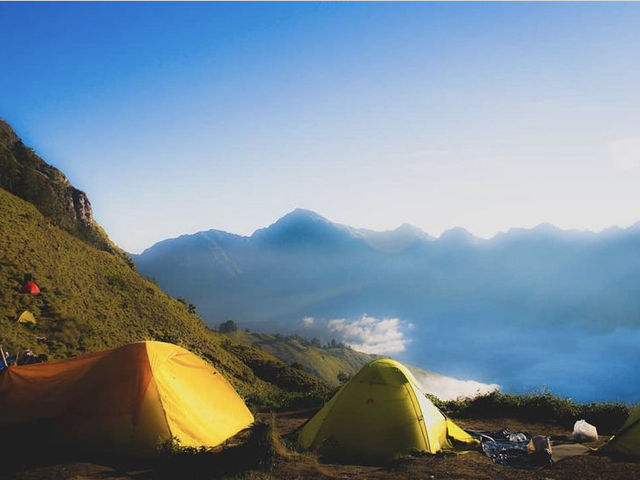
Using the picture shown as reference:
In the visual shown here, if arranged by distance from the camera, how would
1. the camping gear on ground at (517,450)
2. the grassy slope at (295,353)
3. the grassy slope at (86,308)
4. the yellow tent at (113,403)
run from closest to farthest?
1. the yellow tent at (113,403)
2. the camping gear on ground at (517,450)
3. the grassy slope at (86,308)
4. the grassy slope at (295,353)

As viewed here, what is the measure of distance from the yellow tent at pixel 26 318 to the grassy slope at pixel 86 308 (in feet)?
1.58

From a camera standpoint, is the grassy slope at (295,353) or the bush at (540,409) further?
the grassy slope at (295,353)

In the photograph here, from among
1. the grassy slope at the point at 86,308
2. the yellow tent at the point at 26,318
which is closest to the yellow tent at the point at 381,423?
the grassy slope at the point at 86,308

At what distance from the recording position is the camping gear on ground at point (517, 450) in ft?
35.1

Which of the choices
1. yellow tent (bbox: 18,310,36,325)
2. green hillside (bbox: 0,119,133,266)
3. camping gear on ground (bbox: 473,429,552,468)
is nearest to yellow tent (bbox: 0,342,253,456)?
camping gear on ground (bbox: 473,429,552,468)

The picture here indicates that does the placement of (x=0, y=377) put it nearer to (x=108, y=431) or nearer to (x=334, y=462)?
(x=108, y=431)

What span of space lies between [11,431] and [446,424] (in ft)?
36.3

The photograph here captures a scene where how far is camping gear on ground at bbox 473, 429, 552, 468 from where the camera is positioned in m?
10.7

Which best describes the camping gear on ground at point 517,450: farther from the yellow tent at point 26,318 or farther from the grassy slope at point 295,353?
the grassy slope at point 295,353

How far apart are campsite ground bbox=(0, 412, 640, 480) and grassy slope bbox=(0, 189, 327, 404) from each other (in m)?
11.1

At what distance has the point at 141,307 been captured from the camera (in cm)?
A: 5666

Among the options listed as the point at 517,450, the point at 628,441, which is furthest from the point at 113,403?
the point at 628,441

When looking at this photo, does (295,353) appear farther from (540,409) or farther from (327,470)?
(327,470)

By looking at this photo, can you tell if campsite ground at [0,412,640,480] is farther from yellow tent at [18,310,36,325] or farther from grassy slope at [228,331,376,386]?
grassy slope at [228,331,376,386]
